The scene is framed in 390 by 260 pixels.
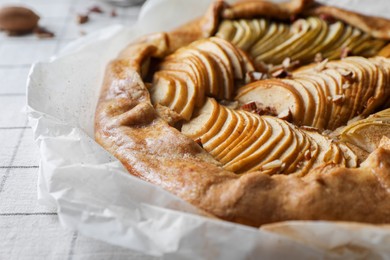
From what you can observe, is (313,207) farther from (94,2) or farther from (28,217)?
(94,2)

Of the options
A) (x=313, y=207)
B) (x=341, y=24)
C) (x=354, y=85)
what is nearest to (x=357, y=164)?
(x=313, y=207)

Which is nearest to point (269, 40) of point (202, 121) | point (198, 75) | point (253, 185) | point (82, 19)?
point (198, 75)

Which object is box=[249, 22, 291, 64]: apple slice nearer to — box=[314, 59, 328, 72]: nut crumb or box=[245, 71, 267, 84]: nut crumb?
box=[245, 71, 267, 84]: nut crumb

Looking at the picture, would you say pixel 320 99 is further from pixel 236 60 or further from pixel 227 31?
pixel 227 31

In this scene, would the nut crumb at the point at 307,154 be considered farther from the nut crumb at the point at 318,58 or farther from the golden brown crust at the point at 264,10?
the golden brown crust at the point at 264,10

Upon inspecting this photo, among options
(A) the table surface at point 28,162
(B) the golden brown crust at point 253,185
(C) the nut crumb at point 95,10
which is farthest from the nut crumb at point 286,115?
(C) the nut crumb at point 95,10

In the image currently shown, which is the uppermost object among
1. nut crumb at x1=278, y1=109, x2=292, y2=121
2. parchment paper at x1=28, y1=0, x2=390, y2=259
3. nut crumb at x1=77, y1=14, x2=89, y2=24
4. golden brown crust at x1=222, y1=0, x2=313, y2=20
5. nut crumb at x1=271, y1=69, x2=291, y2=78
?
golden brown crust at x1=222, y1=0, x2=313, y2=20

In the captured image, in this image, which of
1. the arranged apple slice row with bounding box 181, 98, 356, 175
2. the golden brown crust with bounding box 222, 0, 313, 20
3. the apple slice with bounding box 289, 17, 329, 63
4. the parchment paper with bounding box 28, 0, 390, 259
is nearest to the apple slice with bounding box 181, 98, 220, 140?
the arranged apple slice row with bounding box 181, 98, 356, 175
